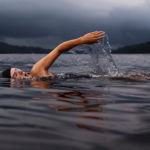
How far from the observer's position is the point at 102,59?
368 inches

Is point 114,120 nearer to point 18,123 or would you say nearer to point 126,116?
point 126,116

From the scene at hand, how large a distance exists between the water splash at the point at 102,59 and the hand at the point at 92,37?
59 centimetres

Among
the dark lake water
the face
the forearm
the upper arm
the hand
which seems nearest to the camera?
the dark lake water

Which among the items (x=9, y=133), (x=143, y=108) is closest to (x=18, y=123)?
(x=9, y=133)

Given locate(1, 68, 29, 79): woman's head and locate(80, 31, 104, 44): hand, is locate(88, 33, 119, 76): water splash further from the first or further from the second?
locate(1, 68, 29, 79): woman's head

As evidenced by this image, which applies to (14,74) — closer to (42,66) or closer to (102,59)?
(42,66)

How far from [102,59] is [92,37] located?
2128 mm

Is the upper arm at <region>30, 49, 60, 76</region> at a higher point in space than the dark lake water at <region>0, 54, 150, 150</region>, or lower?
higher

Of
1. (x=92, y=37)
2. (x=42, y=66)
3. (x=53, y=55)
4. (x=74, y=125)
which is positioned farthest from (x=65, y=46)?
(x=74, y=125)

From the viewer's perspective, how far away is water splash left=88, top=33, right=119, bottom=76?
8.59 meters

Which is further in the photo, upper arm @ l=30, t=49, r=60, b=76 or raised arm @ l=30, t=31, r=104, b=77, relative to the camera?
upper arm @ l=30, t=49, r=60, b=76

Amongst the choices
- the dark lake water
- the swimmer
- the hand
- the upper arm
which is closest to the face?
the swimmer

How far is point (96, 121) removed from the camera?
105 inches

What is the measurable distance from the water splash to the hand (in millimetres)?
587
